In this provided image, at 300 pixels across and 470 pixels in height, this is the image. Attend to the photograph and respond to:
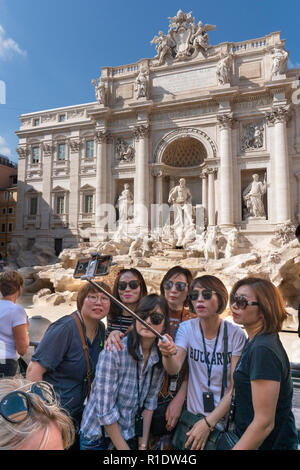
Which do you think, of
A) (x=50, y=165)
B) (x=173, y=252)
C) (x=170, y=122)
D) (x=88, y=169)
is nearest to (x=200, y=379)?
(x=173, y=252)

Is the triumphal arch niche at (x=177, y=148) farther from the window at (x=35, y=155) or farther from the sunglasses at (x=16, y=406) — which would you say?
the sunglasses at (x=16, y=406)

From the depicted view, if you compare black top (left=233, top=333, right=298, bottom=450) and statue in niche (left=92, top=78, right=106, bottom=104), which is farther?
statue in niche (left=92, top=78, right=106, bottom=104)

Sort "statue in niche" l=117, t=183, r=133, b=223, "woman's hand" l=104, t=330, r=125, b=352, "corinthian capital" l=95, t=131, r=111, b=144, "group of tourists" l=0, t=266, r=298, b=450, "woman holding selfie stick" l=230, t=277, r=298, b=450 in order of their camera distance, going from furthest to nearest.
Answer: "corinthian capital" l=95, t=131, r=111, b=144 < "statue in niche" l=117, t=183, r=133, b=223 < "woman's hand" l=104, t=330, r=125, b=352 < "group of tourists" l=0, t=266, r=298, b=450 < "woman holding selfie stick" l=230, t=277, r=298, b=450

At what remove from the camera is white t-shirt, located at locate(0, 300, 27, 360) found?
2725 mm

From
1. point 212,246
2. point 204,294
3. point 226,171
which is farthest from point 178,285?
point 226,171

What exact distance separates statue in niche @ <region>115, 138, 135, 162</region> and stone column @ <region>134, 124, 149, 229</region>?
874mm

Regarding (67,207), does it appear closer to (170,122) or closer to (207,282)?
(170,122)

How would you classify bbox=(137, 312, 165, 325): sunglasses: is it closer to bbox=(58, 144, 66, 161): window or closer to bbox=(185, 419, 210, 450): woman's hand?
bbox=(185, 419, 210, 450): woman's hand

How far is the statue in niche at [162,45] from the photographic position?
20109 millimetres

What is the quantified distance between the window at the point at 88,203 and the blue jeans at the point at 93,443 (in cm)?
2083

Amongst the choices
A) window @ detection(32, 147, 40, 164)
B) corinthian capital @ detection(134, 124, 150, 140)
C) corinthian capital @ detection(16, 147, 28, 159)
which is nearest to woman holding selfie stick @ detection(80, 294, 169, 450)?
corinthian capital @ detection(134, 124, 150, 140)

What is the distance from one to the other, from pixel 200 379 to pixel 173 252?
13.6 m

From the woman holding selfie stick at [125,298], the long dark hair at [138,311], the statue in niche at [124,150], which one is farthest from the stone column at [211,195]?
the long dark hair at [138,311]

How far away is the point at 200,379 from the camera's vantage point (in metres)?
2.03
